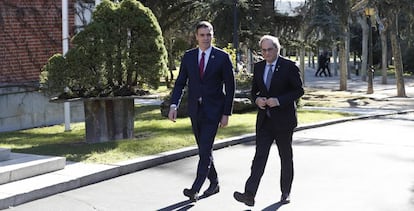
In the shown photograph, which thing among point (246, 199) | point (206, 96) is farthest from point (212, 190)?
point (206, 96)

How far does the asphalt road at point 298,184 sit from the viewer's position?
21.8ft

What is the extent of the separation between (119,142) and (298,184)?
346 cm

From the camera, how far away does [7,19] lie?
1371 centimetres

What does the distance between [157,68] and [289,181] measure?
14.0ft

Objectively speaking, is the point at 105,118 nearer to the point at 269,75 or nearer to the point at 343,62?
the point at 269,75

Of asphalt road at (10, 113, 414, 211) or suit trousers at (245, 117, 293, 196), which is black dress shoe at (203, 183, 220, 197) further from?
suit trousers at (245, 117, 293, 196)

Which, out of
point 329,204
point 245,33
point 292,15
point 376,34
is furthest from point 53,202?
point 376,34

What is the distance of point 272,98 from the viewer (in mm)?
6227

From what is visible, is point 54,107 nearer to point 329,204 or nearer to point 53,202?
point 53,202

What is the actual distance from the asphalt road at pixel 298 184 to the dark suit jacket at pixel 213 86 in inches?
39.0

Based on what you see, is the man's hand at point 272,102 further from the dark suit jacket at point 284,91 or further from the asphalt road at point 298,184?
the asphalt road at point 298,184

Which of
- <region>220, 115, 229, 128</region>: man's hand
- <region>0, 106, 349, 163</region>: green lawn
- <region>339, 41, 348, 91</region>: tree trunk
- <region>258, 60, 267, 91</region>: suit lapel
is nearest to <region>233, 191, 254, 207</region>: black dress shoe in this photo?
<region>220, 115, 229, 128</region>: man's hand

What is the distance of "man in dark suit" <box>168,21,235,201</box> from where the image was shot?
21.7 ft

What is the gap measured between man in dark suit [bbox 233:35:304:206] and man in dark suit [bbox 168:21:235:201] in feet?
1.23
